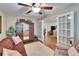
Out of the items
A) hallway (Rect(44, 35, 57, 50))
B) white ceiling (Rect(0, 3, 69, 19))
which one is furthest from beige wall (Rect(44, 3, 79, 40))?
hallway (Rect(44, 35, 57, 50))

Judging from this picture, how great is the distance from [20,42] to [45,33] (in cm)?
35

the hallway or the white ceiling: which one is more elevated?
the white ceiling

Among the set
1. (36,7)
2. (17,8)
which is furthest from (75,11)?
(17,8)

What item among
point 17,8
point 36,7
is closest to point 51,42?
point 36,7

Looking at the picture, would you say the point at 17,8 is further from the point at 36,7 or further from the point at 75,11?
the point at 75,11

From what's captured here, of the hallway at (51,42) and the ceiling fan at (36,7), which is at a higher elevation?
the ceiling fan at (36,7)

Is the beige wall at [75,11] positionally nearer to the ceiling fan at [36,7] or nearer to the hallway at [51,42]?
the ceiling fan at [36,7]

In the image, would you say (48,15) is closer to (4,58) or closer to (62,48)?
(62,48)

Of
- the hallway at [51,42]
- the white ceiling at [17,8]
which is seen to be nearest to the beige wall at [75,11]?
the white ceiling at [17,8]

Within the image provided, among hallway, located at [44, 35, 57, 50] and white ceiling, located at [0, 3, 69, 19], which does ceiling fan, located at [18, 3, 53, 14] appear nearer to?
white ceiling, located at [0, 3, 69, 19]

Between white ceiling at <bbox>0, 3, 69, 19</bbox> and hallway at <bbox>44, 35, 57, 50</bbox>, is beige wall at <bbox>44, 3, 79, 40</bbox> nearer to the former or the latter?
white ceiling at <bbox>0, 3, 69, 19</bbox>

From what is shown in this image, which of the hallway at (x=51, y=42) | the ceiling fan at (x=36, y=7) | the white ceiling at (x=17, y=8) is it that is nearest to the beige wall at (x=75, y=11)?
the white ceiling at (x=17, y=8)

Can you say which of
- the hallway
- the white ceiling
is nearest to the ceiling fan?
the white ceiling

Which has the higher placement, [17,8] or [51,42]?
[17,8]
